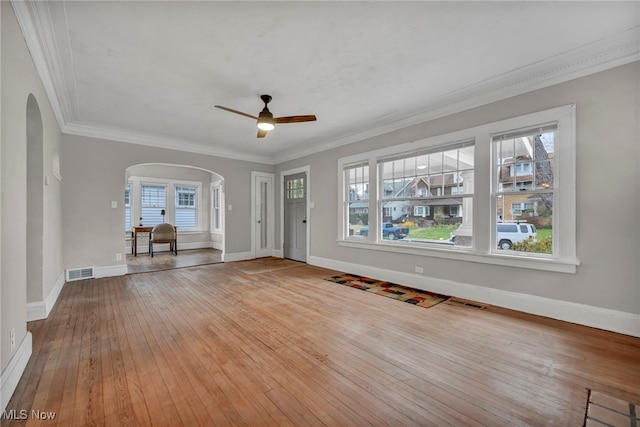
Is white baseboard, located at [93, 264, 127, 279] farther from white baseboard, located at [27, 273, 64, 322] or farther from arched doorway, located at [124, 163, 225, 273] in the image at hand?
white baseboard, located at [27, 273, 64, 322]

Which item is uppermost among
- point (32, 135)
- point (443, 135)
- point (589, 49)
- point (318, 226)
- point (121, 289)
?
point (589, 49)

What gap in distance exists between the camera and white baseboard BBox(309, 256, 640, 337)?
2.62 meters

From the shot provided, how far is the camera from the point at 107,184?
16.5ft

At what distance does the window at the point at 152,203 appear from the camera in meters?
8.10

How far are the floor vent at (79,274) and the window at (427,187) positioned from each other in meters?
5.28

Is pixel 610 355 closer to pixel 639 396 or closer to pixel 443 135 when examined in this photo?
pixel 639 396

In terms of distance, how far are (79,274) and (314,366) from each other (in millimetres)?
4902

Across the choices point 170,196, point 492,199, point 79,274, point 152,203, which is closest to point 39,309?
point 79,274

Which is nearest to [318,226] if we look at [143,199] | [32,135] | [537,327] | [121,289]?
[121,289]

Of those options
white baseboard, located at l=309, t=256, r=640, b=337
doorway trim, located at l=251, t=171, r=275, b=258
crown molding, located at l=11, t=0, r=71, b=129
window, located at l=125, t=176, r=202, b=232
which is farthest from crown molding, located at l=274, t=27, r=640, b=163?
window, located at l=125, t=176, r=202, b=232

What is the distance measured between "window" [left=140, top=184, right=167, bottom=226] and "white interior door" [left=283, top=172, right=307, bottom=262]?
163 inches

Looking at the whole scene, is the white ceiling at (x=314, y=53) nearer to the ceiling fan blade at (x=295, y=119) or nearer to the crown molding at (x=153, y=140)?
the ceiling fan blade at (x=295, y=119)

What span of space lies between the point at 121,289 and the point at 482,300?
5.18m

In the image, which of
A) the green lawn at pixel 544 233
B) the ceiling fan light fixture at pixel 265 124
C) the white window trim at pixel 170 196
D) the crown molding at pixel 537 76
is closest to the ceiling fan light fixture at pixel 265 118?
the ceiling fan light fixture at pixel 265 124
